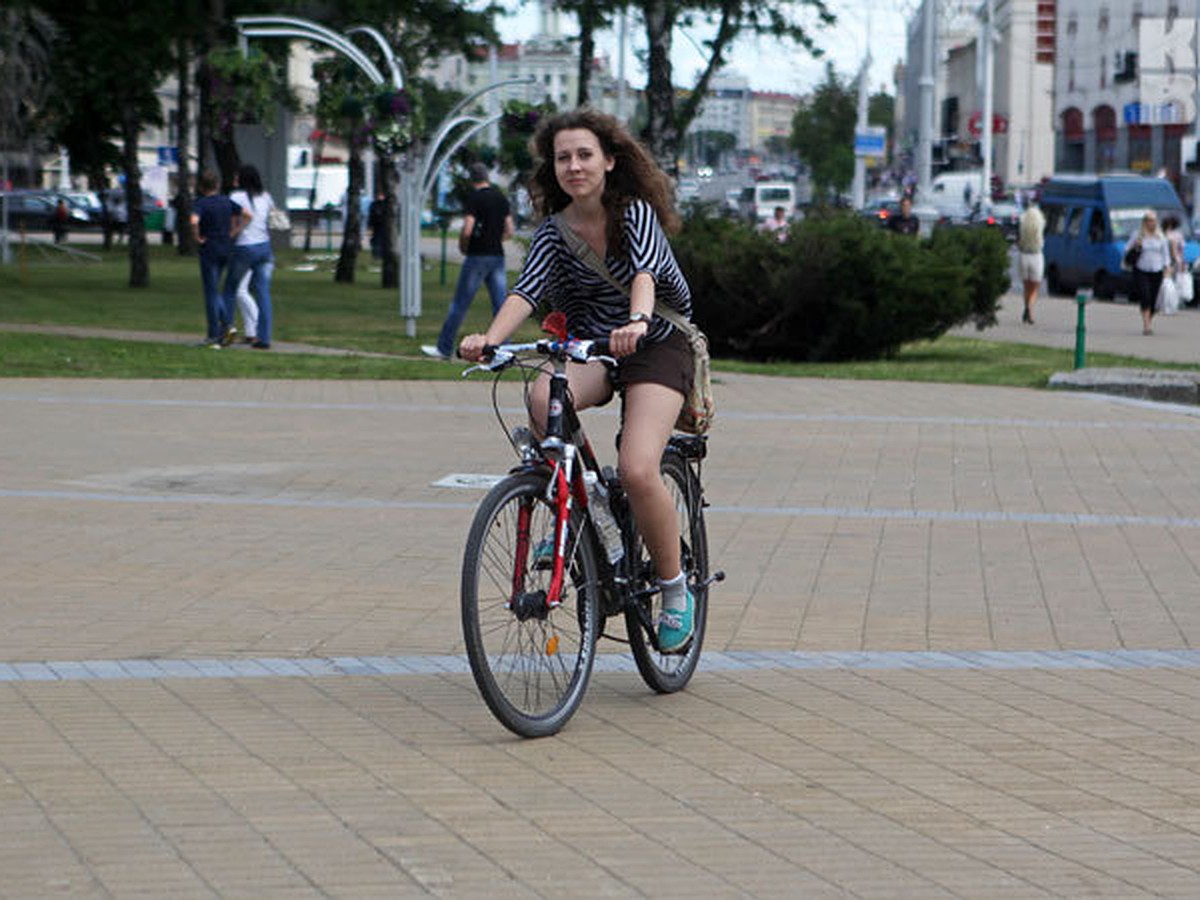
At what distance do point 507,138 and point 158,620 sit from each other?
21.7 m

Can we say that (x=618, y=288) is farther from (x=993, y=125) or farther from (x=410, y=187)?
(x=993, y=125)

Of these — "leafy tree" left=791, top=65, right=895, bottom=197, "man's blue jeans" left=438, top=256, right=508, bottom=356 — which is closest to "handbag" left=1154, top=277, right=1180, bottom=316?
"man's blue jeans" left=438, top=256, right=508, bottom=356

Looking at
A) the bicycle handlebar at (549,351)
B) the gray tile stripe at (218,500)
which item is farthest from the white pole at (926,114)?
the bicycle handlebar at (549,351)

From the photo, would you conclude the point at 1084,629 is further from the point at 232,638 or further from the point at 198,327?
the point at 198,327

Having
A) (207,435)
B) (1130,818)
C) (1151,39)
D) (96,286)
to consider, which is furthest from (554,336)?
(1151,39)

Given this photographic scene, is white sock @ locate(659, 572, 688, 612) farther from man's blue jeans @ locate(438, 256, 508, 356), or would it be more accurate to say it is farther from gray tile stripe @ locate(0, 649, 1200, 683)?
man's blue jeans @ locate(438, 256, 508, 356)

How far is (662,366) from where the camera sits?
633cm

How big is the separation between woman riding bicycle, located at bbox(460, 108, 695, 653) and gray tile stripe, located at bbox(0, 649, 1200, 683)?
94 centimetres

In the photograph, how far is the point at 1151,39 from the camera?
252ft

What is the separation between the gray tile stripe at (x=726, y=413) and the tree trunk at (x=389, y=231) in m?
20.1

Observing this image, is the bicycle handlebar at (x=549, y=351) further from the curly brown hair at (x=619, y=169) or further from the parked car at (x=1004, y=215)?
the parked car at (x=1004, y=215)

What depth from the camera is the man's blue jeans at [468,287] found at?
Result: 2033cm

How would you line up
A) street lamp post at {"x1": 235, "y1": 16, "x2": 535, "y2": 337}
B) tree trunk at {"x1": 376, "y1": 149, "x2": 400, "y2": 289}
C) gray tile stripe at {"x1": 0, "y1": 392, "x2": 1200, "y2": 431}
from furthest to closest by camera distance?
tree trunk at {"x1": 376, "y1": 149, "x2": 400, "y2": 289} < street lamp post at {"x1": 235, "y1": 16, "x2": 535, "y2": 337} < gray tile stripe at {"x1": 0, "y1": 392, "x2": 1200, "y2": 431}

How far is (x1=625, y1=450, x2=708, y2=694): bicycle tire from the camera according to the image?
6.50 metres
